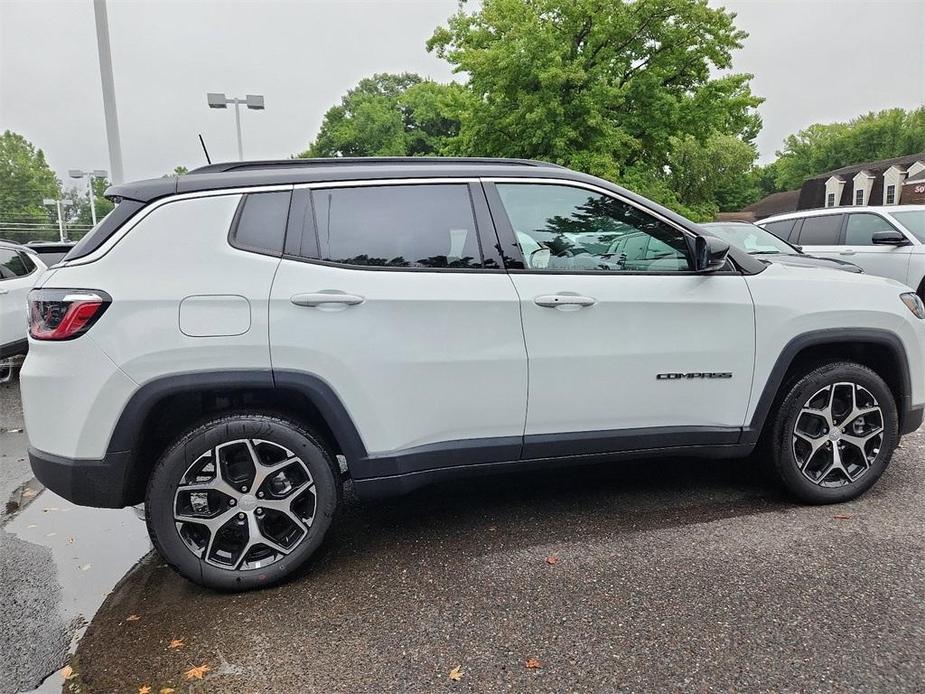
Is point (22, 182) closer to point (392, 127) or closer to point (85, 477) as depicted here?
point (392, 127)

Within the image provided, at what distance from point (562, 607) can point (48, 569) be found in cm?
262

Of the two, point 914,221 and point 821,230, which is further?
point 821,230

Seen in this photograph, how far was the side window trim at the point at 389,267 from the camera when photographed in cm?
281

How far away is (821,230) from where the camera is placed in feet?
31.1

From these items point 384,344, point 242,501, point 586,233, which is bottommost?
point 242,501

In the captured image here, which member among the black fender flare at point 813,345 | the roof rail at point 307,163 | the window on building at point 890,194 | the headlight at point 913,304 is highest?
the window on building at point 890,194

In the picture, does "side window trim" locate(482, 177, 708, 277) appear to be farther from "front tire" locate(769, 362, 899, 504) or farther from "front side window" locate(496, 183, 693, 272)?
"front tire" locate(769, 362, 899, 504)

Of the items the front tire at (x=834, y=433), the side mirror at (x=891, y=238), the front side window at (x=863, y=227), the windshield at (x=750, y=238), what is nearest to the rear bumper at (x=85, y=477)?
the front tire at (x=834, y=433)

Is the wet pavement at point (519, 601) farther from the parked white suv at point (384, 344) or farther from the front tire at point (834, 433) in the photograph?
the parked white suv at point (384, 344)

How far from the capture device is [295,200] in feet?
9.39

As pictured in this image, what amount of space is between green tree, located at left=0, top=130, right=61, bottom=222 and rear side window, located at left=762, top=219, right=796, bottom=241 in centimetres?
7313

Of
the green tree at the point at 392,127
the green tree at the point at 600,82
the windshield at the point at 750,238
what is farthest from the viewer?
the green tree at the point at 392,127

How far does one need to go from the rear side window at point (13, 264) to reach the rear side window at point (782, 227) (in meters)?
10.6

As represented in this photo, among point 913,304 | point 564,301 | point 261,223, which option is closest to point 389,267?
point 261,223
